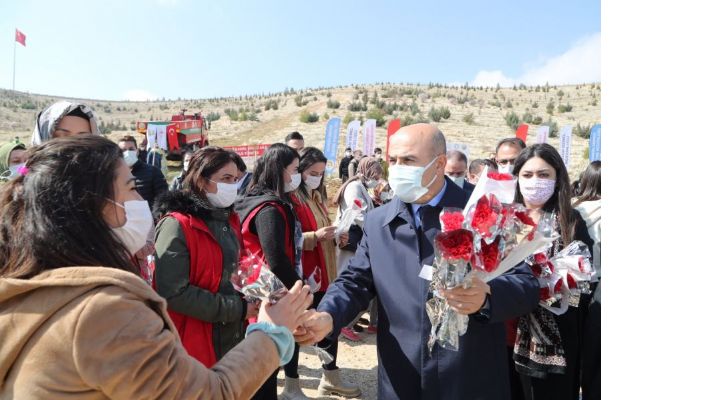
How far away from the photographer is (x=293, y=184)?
4.46 m

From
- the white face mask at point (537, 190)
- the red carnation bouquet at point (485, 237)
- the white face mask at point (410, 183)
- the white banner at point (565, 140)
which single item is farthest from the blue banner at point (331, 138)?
the red carnation bouquet at point (485, 237)

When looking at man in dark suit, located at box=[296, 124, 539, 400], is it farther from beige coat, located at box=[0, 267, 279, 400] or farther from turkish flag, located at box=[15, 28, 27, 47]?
turkish flag, located at box=[15, 28, 27, 47]

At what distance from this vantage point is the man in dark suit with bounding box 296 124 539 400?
86.9 inches

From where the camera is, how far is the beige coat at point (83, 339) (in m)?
1.25

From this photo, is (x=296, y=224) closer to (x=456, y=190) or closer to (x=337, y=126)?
(x=456, y=190)

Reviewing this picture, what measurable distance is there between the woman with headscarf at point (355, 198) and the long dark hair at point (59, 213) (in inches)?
121

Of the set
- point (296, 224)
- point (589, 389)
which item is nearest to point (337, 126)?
point (296, 224)

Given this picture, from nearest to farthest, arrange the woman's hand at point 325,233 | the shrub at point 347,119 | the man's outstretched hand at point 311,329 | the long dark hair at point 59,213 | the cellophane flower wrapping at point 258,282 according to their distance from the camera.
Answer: the long dark hair at point 59,213 < the cellophane flower wrapping at point 258,282 < the man's outstretched hand at point 311,329 < the woman's hand at point 325,233 < the shrub at point 347,119

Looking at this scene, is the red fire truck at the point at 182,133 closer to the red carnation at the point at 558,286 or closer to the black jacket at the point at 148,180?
the black jacket at the point at 148,180

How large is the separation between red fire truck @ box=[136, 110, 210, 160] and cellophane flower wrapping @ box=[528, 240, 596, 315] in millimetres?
22347

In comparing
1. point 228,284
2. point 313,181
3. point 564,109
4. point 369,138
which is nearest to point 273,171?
point 313,181

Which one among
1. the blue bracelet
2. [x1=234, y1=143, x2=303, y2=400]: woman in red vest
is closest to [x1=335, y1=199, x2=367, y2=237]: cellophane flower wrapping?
[x1=234, y1=143, x2=303, y2=400]: woman in red vest

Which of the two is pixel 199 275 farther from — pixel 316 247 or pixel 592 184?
pixel 592 184

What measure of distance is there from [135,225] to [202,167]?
133 cm
